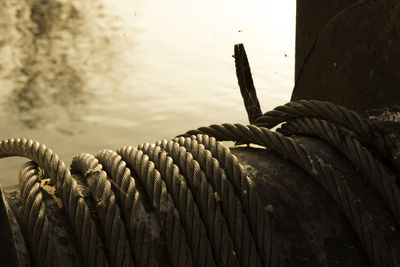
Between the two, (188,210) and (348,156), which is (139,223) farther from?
(348,156)

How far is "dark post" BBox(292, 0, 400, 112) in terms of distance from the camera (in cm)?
157

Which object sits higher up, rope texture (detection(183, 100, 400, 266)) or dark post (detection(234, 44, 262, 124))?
dark post (detection(234, 44, 262, 124))

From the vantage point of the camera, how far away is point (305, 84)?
206cm

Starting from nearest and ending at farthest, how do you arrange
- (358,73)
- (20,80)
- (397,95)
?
(397,95)
(358,73)
(20,80)

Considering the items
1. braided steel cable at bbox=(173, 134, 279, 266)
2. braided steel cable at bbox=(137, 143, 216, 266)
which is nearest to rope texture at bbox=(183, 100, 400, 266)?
braided steel cable at bbox=(173, 134, 279, 266)

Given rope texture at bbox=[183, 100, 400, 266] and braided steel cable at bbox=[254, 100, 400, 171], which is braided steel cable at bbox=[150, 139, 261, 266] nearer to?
rope texture at bbox=[183, 100, 400, 266]

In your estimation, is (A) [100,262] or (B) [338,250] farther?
(B) [338,250]

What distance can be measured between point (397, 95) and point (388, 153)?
1.09 feet

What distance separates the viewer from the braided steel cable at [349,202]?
1091 millimetres

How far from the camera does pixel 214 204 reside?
109 cm

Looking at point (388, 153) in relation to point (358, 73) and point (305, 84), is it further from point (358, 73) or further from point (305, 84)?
point (305, 84)

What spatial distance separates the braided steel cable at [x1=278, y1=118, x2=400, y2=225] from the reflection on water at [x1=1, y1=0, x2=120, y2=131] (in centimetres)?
318

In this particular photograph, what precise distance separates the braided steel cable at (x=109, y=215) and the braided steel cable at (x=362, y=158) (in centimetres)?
54

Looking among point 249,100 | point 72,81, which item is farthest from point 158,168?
point 72,81
